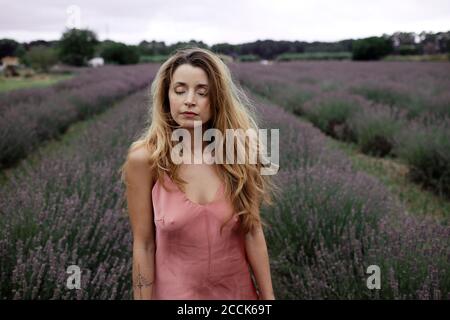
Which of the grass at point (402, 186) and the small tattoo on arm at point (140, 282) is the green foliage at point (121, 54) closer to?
the grass at point (402, 186)

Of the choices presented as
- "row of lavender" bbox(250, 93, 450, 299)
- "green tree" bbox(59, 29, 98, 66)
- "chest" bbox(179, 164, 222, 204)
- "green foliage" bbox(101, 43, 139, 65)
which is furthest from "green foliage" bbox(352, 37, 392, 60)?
"chest" bbox(179, 164, 222, 204)

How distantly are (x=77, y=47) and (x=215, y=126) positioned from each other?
49600 millimetres

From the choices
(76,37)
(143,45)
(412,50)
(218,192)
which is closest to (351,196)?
(218,192)

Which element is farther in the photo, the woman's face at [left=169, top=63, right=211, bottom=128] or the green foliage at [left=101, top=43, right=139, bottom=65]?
the green foliage at [left=101, top=43, right=139, bottom=65]

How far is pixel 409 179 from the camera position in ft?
17.8

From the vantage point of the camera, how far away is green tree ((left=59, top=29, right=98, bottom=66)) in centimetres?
4597

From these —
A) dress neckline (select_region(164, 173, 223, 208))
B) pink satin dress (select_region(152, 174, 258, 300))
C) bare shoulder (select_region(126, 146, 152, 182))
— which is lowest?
pink satin dress (select_region(152, 174, 258, 300))

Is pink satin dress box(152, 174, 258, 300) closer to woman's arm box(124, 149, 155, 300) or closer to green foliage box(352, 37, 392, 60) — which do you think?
woman's arm box(124, 149, 155, 300)

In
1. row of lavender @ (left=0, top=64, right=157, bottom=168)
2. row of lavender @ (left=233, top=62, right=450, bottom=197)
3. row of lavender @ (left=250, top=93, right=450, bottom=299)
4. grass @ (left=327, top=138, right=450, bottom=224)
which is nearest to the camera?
row of lavender @ (left=250, top=93, right=450, bottom=299)

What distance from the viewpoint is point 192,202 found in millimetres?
1329

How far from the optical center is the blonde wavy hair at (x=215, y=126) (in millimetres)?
1393

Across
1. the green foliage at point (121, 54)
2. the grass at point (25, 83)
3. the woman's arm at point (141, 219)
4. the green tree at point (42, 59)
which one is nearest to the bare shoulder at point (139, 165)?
the woman's arm at point (141, 219)
